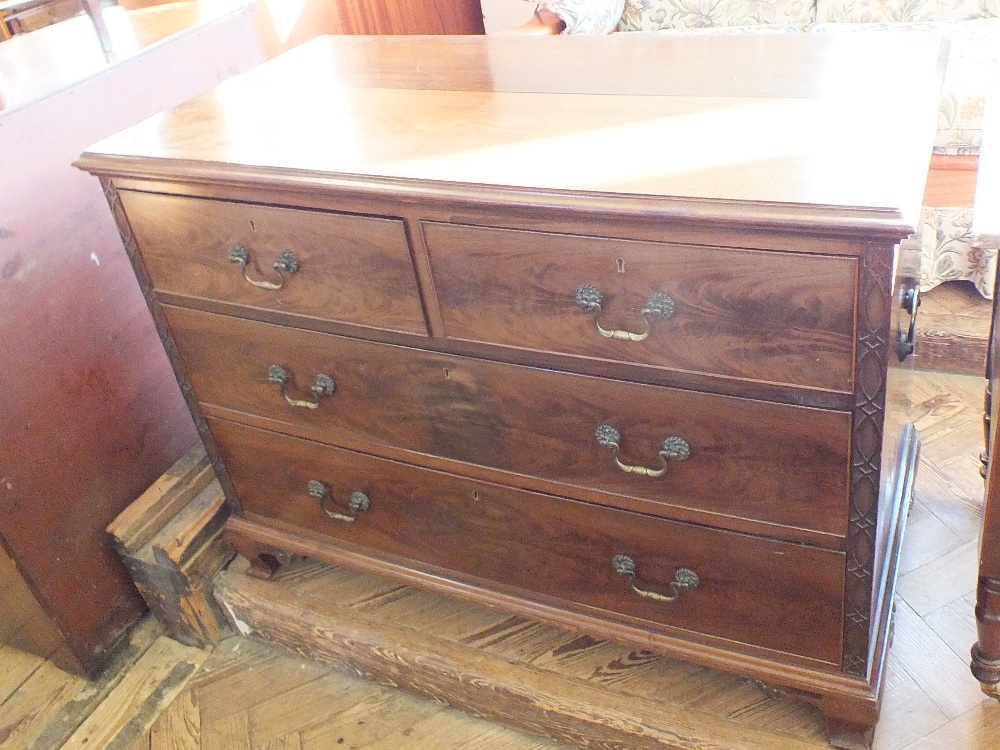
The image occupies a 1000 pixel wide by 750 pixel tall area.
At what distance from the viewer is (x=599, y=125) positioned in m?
1.00

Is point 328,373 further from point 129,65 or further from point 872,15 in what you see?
point 872,15

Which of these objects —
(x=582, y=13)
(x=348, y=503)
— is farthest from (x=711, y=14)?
(x=348, y=503)

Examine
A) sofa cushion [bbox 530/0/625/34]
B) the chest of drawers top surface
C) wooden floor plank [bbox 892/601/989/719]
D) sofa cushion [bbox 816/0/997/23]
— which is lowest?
wooden floor plank [bbox 892/601/989/719]

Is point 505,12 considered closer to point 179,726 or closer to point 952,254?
point 952,254

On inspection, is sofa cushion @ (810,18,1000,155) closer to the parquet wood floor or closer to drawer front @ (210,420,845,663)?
the parquet wood floor

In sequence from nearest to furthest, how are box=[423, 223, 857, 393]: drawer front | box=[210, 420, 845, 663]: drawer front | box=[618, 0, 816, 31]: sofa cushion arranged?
box=[423, 223, 857, 393]: drawer front
box=[210, 420, 845, 663]: drawer front
box=[618, 0, 816, 31]: sofa cushion

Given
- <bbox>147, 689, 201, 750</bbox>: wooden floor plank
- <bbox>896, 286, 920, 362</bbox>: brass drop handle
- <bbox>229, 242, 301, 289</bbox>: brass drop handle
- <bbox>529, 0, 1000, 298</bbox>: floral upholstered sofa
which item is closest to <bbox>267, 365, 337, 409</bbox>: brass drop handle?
<bbox>229, 242, 301, 289</bbox>: brass drop handle

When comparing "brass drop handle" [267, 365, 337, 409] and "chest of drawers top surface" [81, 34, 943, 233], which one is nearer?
"chest of drawers top surface" [81, 34, 943, 233]

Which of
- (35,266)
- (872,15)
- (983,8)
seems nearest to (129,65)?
(35,266)

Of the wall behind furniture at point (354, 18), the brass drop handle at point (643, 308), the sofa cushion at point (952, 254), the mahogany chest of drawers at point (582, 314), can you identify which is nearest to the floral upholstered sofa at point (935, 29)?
the sofa cushion at point (952, 254)

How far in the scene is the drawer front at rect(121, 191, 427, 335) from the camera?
1.03m

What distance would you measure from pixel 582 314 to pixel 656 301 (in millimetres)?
86

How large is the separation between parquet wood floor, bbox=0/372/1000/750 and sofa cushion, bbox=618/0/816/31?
1245 millimetres

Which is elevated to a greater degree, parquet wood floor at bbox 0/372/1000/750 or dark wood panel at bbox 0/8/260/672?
dark wood panel at bbox 0/8/260/672
